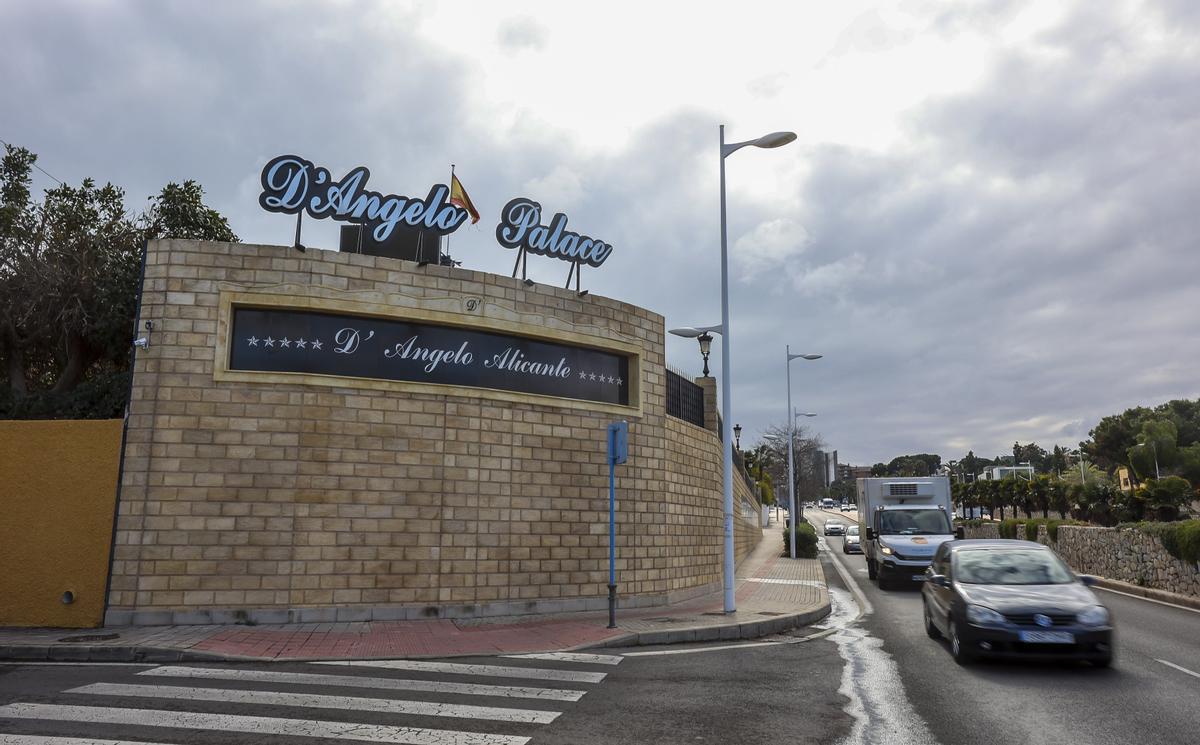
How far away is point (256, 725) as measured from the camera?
591 cm

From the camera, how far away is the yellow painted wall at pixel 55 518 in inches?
429

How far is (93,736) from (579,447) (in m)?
9.29

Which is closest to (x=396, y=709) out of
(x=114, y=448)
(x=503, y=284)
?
(x=114, y=448)

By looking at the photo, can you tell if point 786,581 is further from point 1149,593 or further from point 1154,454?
point 1154,454

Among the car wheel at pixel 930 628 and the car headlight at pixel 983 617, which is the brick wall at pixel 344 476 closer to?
the car wheel at pixel 930 628

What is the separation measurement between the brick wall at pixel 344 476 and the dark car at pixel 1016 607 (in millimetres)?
6219

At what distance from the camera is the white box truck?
60.1 feet

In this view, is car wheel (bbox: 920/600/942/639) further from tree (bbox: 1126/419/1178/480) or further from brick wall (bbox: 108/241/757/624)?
tree (bbox: 1126/419/1178/480)

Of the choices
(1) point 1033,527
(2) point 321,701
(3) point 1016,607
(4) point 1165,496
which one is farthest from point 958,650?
(1) point 1033,527

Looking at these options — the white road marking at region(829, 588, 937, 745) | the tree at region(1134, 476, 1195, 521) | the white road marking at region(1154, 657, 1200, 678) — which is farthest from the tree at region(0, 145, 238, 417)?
the tree at region(1134, 476, 1195, 521)

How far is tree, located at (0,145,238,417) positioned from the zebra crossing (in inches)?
396

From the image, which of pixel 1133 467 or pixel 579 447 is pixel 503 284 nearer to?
pixel 579 447

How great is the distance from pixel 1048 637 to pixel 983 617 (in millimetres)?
626

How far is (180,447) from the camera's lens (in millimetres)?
11422
